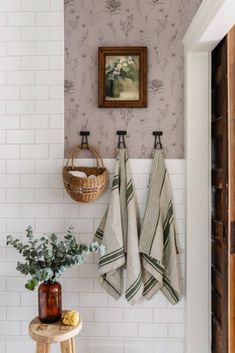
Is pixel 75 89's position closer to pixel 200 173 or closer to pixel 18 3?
pixel 18 3

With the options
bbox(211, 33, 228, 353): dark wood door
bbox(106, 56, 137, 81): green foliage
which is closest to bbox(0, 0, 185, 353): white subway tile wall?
bbox(211, 33, 228, 353): dark wood door

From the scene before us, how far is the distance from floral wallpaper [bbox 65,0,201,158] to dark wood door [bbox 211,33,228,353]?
0.20 metres

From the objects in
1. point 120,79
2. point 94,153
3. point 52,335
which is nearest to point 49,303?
point 52,335

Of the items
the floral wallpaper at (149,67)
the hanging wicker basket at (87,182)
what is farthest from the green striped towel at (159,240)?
the hanging wicker basket at (87,182)

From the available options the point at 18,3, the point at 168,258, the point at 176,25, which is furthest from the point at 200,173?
the point at 18,3

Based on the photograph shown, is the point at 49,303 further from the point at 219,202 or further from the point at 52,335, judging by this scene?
the point at 219,202

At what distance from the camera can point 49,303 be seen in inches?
75.8

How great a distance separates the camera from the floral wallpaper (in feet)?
7.11

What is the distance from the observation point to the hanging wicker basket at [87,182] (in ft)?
6.55

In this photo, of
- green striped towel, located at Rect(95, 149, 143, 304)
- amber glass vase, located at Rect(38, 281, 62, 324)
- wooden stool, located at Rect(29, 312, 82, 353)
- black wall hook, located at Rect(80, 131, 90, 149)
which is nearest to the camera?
wooden stool, located at Rect(29, 312, 82, 353)

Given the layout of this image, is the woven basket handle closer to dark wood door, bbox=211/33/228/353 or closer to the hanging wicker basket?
the hanging wicker basket

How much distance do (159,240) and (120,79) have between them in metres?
0.97

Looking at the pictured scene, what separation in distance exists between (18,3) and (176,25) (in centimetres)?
95

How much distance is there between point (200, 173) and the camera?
2.13 m
